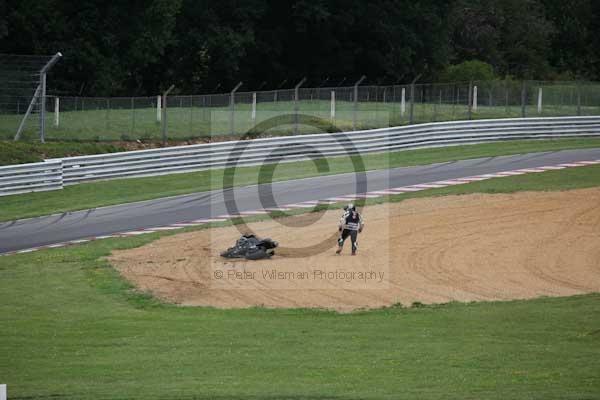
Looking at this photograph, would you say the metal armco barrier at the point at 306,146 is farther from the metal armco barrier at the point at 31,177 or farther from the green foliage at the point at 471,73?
the green foliage at the point at 471,73

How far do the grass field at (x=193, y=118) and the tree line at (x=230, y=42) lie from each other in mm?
15365

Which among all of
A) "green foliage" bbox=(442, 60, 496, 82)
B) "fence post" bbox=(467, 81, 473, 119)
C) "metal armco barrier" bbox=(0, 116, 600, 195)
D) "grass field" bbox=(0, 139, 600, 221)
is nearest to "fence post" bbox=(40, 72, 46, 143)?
"metal armco barrier" bbox=(0, 116, 600, 195)

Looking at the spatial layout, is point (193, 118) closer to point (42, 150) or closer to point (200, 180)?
point (200, 180)

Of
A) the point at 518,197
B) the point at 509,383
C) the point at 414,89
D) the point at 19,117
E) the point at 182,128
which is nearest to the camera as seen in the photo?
the point at 509,383

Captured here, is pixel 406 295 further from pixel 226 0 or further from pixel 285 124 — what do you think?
pixel 226 0

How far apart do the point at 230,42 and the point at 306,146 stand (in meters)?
23.8

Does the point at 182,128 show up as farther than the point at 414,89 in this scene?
No

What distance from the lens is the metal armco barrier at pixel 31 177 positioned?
30.5 meters

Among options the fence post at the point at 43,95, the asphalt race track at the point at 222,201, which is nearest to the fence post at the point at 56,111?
the fence post at the point at 43,95

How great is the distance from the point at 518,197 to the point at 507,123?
14339 mm

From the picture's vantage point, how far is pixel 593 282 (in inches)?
816

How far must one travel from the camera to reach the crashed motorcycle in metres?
22.7

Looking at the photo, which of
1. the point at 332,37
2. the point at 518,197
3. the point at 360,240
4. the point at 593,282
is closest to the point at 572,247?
the point at 593,282

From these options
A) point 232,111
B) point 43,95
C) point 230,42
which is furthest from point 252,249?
point 230,42
